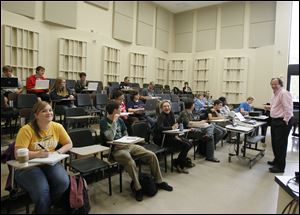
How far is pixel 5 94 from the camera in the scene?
4.43 m

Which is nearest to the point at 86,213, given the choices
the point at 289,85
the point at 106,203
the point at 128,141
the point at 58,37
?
the point at 106,203

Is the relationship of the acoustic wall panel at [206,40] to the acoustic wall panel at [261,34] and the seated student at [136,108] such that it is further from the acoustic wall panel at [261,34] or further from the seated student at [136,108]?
the seated student at [136,108]

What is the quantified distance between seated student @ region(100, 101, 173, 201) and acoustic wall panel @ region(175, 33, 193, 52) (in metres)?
9.77

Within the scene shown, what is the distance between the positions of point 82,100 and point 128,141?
2.75 m

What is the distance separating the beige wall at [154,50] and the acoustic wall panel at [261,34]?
21 centimetres

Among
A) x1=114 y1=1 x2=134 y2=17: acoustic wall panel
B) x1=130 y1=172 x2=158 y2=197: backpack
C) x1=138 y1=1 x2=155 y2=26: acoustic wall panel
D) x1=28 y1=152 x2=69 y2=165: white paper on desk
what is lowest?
x1=130 y1=172 x2=158 y2=197: backpack

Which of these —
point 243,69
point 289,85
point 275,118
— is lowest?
point 275,118

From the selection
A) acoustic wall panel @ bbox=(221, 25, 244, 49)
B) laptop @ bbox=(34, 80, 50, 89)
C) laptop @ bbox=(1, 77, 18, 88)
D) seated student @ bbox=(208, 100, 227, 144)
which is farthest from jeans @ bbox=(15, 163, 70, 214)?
acoustic wall panel @ bbox=(221, 25, 244, 49)

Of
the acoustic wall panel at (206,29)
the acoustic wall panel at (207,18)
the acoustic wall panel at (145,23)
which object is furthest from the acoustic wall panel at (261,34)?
the acoustic wall panel at (145,23)

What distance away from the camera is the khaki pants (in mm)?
2717

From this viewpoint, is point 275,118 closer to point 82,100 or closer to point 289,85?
point 82,100

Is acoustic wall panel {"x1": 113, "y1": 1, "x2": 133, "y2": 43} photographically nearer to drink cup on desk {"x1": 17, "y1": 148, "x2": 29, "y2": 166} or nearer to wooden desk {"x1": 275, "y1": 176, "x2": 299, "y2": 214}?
drink cup on desk {"x1": 17, "y1": 148, "x2": 29, "y2": 166}

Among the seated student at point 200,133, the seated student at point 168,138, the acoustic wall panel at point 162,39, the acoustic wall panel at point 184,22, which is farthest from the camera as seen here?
the acoustic wall panel at point 184,22

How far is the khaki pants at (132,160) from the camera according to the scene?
272 centimetres
